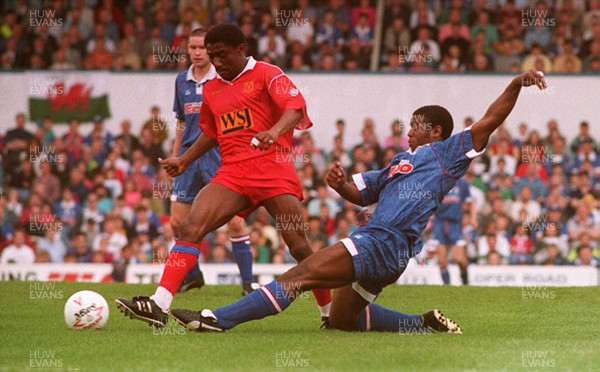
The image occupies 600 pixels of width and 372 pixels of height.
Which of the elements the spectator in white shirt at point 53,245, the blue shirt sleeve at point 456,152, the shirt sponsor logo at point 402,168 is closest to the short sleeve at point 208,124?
the shirt sponsor logo at point 402,168

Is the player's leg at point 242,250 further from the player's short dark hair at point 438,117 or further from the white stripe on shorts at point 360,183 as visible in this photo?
the player's short dark hair at point 438,117

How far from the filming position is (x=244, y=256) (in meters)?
12.0

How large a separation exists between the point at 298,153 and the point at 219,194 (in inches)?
456

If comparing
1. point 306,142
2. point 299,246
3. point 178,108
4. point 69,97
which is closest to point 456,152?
point 299,246

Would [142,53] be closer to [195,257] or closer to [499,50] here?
[499,50]

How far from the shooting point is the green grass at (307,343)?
7477 millimetres

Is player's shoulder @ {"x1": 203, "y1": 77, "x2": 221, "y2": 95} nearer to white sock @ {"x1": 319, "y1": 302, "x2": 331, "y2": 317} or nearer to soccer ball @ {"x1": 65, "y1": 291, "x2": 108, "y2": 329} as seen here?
soccer ball @ {"x1": 65, "y1": 291, "x2": 108, "y2": 329}

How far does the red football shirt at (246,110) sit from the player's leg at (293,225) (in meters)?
0.41

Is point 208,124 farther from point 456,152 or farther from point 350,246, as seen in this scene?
point 456,152

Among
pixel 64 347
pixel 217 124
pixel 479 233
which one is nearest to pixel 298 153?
pixel 479 233

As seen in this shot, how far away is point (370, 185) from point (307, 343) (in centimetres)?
149

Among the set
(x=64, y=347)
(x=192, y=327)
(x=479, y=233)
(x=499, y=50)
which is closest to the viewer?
(x=64, y=347)

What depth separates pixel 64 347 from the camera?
8.16 metres

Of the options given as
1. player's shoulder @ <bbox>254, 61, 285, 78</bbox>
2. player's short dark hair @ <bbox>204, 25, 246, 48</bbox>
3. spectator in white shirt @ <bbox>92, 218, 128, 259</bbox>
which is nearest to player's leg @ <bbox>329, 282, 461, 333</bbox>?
player's shoulder @ <bbox>254, 61, 285, 78</bbox>
